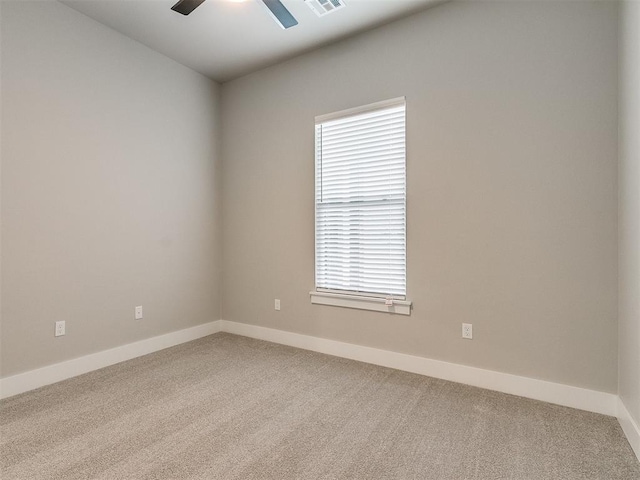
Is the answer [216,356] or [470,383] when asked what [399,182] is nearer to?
[470,383]

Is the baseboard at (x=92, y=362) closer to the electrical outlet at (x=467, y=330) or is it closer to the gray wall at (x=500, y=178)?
the gray wall at (x=500, y=178)

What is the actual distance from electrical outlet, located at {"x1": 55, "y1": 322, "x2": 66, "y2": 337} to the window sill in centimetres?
207

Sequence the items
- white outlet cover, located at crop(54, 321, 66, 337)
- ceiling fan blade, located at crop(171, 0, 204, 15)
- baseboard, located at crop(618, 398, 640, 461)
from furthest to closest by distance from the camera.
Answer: white outlet cover, located at crop(54, 321, 66, 337) → ceiling fan blade, located at crop(171, 0, 204, 15) → baseboard, located at crop(618, 398, 640, 461)

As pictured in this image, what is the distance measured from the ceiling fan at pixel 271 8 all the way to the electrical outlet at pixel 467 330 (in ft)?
8.49

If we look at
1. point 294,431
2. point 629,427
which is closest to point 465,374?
point 629,427

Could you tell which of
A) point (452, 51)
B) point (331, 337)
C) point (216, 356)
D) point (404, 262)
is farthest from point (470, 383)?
point (452, 51)

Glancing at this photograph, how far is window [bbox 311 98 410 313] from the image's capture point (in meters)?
2.88

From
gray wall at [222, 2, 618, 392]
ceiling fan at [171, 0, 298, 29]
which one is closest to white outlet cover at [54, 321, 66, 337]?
gray wall at [222, 2, 618, 392]

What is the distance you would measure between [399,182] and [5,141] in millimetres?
2947

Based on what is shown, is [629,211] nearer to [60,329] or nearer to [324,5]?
[324,5]

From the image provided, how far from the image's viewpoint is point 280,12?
89.6 inches

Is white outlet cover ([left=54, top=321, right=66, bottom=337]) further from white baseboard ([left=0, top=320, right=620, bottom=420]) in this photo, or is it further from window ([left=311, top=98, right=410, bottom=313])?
window ([left=311, top=98, right=410, bottom=313])

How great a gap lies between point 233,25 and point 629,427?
3.95 metres

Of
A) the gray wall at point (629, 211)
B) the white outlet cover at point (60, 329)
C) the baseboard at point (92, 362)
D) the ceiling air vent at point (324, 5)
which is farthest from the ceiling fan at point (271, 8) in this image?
the baseboard at point (92, 362)
